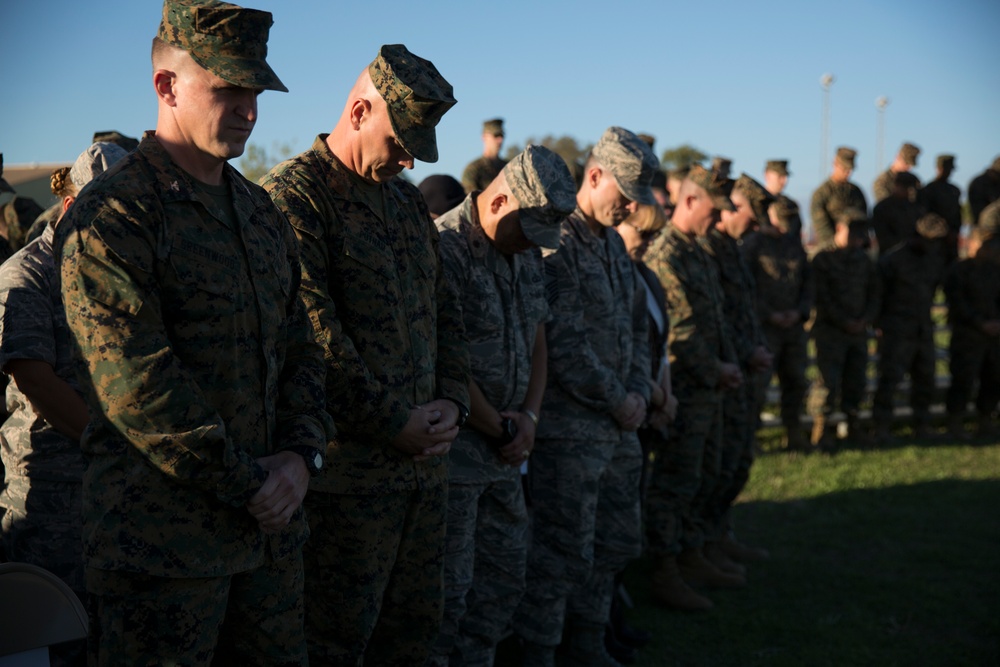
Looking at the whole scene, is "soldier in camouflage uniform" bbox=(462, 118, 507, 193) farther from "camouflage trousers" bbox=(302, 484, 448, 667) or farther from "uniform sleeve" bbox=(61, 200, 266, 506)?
"uniform sleeve" bbox=(61, 200, 266, 506)

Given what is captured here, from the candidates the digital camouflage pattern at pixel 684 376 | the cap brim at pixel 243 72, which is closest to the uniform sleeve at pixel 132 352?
the cap brim at pixel 243 72

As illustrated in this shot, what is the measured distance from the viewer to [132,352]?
2131 millimetres

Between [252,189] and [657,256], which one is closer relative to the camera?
[252,189]

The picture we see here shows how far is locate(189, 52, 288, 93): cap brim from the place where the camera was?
2289 mm

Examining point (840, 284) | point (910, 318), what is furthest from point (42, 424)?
point (910, 318)

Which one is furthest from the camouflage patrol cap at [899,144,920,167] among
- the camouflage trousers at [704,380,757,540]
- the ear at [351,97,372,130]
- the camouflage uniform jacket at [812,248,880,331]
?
the ear at [351,97,372,130]

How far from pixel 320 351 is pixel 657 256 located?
132 inches

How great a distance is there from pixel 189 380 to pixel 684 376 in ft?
13.0

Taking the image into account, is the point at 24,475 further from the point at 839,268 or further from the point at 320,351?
the point at 839,268

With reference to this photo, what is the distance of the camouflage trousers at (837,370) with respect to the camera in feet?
32.4

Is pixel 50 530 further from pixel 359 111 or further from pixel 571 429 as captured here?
pixel 571 429

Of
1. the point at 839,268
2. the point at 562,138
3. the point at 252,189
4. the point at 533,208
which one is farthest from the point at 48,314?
the point at 562,138

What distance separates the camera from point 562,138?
1617 centimetres

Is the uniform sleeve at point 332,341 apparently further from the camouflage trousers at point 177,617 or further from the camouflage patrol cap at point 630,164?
the camouflage patrol cap at point 630,164
